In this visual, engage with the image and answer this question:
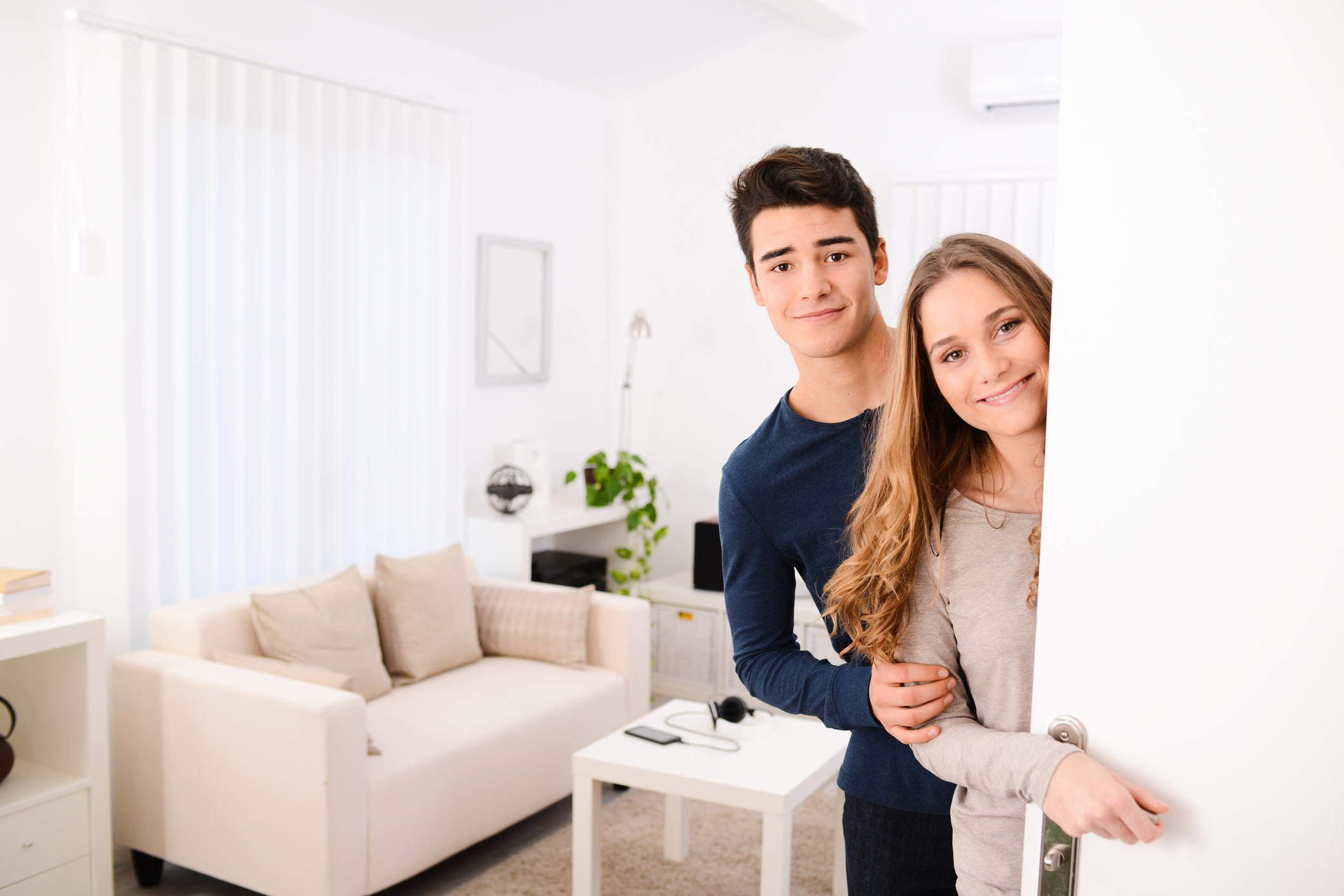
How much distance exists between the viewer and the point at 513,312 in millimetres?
4434

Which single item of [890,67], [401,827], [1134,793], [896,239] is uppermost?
[890,67]

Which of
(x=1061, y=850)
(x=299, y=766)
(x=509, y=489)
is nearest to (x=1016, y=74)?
(x=509, y=489)

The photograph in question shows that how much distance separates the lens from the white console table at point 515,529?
3.98 m

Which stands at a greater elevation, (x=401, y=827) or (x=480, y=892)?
(x=401, y=827)

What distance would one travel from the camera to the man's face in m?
1.37

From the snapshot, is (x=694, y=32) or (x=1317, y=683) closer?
(x=1317, y=683)

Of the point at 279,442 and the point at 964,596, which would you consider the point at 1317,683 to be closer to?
the point at 964,596

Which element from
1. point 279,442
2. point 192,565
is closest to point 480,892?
point 192,565

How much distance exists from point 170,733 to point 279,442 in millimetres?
1075

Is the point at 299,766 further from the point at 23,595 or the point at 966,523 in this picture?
the point at 966,523

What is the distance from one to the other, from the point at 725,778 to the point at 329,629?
1.26 m

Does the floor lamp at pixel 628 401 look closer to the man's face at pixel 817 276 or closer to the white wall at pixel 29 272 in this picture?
the white wall at pixel 29 272

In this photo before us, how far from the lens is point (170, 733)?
2611mm

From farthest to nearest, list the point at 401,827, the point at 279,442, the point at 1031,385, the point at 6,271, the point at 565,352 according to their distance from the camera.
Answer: the point at 565,352 < the point at 279,442 < the point at 6,271 < the point at 401,827 < the point at 1031,385
